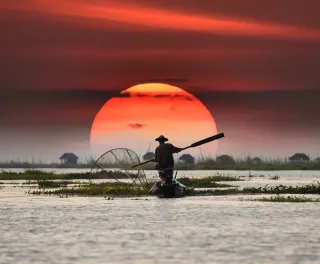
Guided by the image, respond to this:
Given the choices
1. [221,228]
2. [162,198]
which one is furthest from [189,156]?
[221,228]

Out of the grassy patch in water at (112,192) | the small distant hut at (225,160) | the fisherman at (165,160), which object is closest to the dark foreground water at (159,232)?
Answer: the fisherman at (165,160)

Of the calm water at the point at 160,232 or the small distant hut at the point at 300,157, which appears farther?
the small distant hut at the point at 300,157

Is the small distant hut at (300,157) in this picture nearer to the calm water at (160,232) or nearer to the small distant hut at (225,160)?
the small distant hut at (225,160)

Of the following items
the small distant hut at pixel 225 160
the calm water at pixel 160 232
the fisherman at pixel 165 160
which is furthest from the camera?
the small distant hut at pixel 225 160

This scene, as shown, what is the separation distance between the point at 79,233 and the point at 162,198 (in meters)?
14.8

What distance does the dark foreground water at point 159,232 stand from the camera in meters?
18.3

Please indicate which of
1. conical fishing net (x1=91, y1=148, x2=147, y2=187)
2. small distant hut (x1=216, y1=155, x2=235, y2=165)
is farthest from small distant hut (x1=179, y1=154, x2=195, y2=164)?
conical fishing net (x1=91, y1=148, x2=147, y2=187)

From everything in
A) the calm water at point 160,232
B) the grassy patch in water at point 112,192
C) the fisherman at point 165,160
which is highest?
the fisherman at point 165,160

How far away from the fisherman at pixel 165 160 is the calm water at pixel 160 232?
52.0 inches

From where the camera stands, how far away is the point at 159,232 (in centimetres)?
2317

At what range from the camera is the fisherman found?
36.0 metres

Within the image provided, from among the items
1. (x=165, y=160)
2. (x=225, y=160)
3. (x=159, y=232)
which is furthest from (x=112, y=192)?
(x=225, y=160)

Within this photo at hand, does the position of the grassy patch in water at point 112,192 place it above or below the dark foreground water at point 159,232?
above

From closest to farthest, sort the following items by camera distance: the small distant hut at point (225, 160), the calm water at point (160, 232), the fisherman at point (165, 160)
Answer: the calm water at point (160, 232)
the fisherman at point (165, 160)
the small distant hut at point (225, 160)
